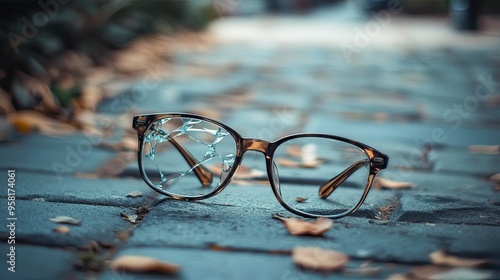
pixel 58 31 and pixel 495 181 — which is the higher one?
pixel 58 31

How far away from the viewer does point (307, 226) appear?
139 centimetres

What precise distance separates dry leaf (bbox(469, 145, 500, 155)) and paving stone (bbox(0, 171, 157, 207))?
1.38 metres

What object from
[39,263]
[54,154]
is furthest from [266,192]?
[54,154]

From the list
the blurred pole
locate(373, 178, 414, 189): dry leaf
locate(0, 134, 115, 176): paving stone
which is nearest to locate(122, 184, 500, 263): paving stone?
locate(373, 178, 414, 189): dry leaf

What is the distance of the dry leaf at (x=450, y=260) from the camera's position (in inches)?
47.1

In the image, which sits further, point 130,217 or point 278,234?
point 130,217

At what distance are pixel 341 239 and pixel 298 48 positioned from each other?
5.55 meters

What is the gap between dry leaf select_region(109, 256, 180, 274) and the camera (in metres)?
1.12

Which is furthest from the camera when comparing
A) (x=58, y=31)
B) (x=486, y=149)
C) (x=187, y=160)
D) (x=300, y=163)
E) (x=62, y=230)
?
(x=58, y=31)

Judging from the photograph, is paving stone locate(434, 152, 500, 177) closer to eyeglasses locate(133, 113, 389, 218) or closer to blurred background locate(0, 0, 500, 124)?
eyeglasses locate(133, 113, 389, 218)

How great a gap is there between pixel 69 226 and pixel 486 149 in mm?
1739

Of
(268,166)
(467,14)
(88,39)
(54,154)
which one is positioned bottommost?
(54,154)

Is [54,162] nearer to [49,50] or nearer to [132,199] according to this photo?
[132,199]

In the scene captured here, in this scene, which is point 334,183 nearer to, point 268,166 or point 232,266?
point 268,166
